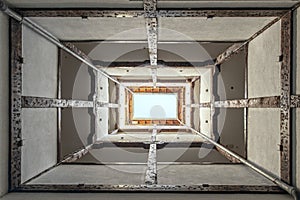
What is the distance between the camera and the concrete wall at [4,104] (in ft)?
13.2

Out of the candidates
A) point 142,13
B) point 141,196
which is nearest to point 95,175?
point 141,196

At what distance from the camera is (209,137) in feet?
29.2

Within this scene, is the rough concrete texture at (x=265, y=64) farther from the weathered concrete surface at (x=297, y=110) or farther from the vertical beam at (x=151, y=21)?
the vertical beam at (x=151, y=21)

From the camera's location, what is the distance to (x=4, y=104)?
161 inches

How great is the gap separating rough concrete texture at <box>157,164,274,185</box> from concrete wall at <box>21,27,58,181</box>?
191 cm

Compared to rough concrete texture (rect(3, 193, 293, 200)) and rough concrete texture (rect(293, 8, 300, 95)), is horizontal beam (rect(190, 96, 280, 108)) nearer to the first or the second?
rough concrete texture (rect(293, 8, 300, 95))

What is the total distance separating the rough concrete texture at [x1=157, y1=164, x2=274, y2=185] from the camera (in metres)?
4.73

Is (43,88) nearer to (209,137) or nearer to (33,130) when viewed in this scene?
(33,130)

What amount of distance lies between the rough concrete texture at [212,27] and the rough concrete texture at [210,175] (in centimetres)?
230

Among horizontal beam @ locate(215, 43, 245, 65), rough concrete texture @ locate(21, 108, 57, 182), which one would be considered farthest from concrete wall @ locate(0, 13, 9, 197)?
horizontal beam @ locate(215, 43, 245, 65)

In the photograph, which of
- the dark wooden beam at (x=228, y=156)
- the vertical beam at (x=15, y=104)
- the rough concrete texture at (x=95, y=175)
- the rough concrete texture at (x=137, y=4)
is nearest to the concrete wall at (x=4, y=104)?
the vertical beam at (x=15, y=104)

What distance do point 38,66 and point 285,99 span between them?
369 cm

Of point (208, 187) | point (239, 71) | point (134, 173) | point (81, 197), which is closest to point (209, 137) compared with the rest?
point (239, 71)

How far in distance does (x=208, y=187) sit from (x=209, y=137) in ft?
15.1
